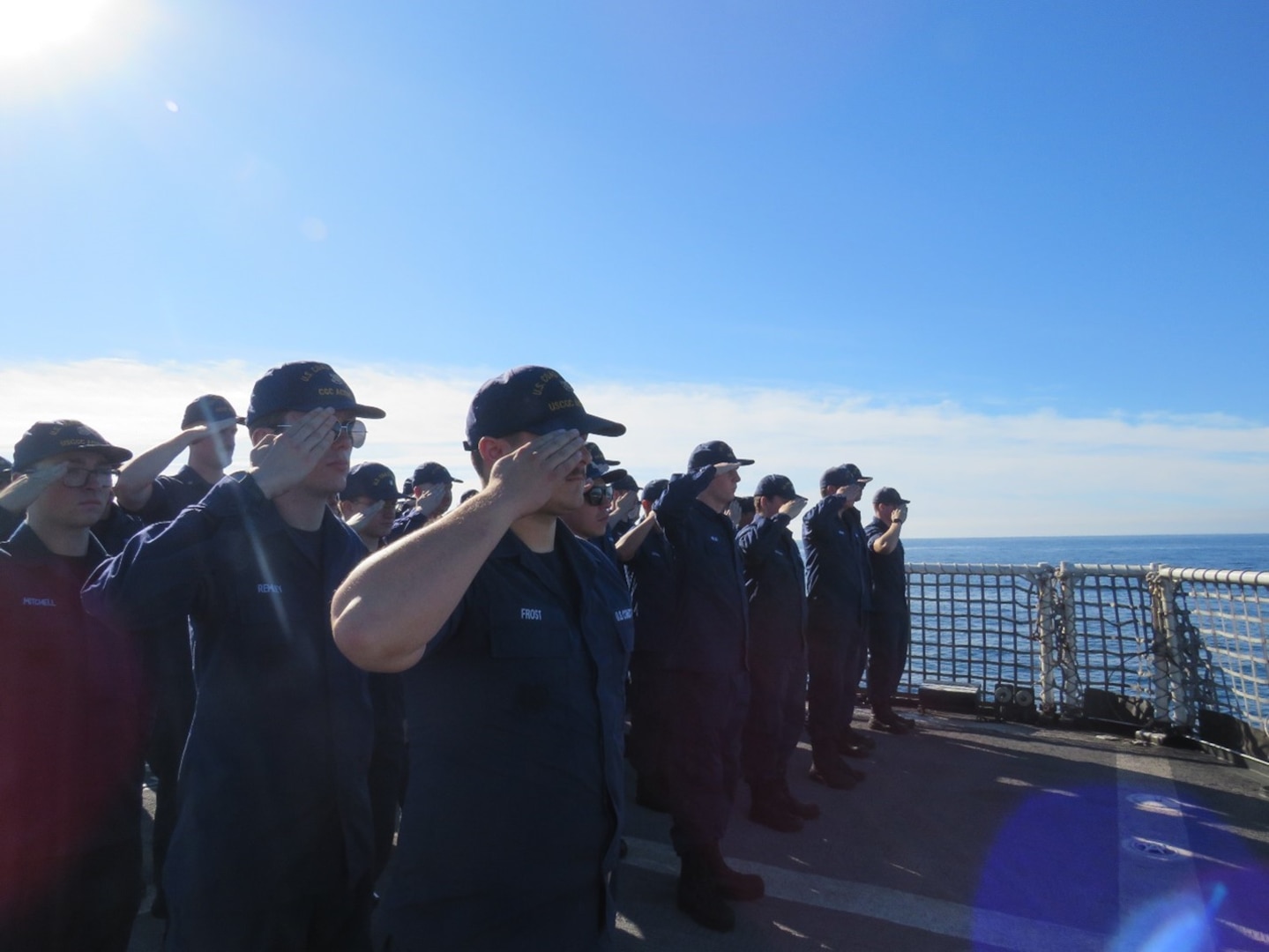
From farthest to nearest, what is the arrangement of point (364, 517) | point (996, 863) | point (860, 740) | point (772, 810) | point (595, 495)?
1. point (860, 740)
2. point (772, 810)
3. point (996, 863)
4. point (364, 517)
5. point (595, 495)

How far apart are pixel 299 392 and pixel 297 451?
0.30 m

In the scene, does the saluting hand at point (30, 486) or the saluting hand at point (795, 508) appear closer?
the saluting hand at point (30, 486)

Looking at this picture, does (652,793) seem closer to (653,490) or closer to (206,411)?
(653,490)

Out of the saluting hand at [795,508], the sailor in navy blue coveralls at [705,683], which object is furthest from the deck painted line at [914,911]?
the saluting hand at [795,508]

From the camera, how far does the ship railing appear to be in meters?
7.42

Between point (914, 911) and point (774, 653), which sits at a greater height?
point (774, 653)

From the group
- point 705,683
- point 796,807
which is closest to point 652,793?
point 796,807

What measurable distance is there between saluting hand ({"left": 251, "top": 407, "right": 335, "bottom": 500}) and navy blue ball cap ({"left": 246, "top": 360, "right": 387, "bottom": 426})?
0.74 ft

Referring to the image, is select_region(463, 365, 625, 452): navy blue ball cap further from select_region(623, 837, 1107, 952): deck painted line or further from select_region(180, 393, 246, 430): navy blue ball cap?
select_region(623, 837, 1107, 952): deck painted line

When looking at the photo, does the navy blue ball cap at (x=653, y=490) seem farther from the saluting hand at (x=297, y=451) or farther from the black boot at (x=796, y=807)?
the saluting hand at (x=297, y=451)

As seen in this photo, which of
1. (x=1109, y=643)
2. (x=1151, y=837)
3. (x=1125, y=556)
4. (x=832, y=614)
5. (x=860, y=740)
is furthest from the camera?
(x=1125, y=556)

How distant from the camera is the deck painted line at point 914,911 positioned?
408 centimetres

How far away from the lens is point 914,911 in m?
4.39

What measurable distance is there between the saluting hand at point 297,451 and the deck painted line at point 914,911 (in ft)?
11.5
